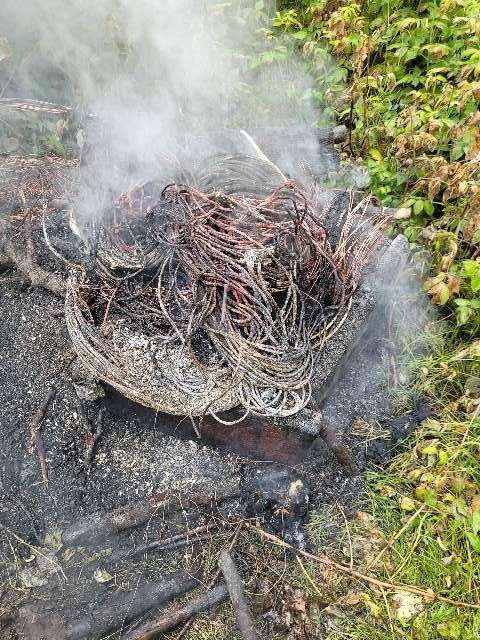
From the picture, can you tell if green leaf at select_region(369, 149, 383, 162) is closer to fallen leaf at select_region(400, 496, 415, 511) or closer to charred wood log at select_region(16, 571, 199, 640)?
fallen leaf at select_region(400, 496, 415, 511)

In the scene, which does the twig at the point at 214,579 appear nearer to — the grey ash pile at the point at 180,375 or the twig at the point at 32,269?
the grey ash pile at the point at 180,375

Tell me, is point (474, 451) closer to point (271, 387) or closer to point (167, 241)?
point (271, 387)

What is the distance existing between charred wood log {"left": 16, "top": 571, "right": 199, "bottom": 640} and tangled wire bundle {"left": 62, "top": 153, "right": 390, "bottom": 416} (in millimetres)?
1022

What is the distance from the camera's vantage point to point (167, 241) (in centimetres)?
330

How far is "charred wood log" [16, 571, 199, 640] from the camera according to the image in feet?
9.03

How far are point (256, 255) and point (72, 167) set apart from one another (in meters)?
2.20

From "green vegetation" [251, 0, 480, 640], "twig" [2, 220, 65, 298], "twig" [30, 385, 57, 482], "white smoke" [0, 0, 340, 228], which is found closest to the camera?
"green vegetation" [251, 0, 480, 640]

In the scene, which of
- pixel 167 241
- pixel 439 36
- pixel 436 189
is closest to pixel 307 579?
pixel 167 241

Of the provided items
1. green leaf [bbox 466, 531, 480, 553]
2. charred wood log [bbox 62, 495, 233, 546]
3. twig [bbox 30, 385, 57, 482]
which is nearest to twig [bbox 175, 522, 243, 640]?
charred wood log [bbox 62, 495, 233, 546]

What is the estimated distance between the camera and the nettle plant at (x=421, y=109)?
359 cm

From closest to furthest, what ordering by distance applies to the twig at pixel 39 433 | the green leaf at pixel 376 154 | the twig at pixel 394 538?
1. the twig at pixel 394 538
2. the twig at pixel 39 433
3. the green leaf at pixel 376 154

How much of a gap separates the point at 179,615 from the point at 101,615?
0.44m

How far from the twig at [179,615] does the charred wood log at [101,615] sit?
3.8 inches

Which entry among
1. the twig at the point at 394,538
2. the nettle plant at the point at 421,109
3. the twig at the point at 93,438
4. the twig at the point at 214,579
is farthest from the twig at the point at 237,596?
the nettle plant at the point at 421,109
